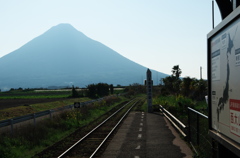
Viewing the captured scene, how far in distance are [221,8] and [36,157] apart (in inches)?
372

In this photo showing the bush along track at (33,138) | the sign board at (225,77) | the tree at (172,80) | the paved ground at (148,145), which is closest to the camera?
the sign board at (225,77)

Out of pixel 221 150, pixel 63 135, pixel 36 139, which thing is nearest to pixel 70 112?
pixel 63 135

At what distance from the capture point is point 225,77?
516cm

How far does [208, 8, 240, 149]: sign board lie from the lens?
180 inches

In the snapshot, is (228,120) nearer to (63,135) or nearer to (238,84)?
(238,84)

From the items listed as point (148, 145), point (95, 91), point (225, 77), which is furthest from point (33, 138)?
point (95, 91)

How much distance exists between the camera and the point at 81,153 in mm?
13023

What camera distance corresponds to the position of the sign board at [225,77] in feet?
15.0

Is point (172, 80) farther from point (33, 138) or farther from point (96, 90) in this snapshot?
point (33, 138)

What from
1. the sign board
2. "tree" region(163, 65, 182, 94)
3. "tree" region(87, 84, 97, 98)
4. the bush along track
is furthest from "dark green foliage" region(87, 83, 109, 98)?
the sign board

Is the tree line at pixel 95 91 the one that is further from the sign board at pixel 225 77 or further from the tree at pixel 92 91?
the sign board at pixel 225 77

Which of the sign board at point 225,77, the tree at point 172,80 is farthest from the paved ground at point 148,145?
the tree at point 172,80

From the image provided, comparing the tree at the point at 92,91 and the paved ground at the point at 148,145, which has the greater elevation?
the tree at the point at 92,91

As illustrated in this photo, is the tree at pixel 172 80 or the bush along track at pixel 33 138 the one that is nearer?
the bush along track at pixel 33 138
